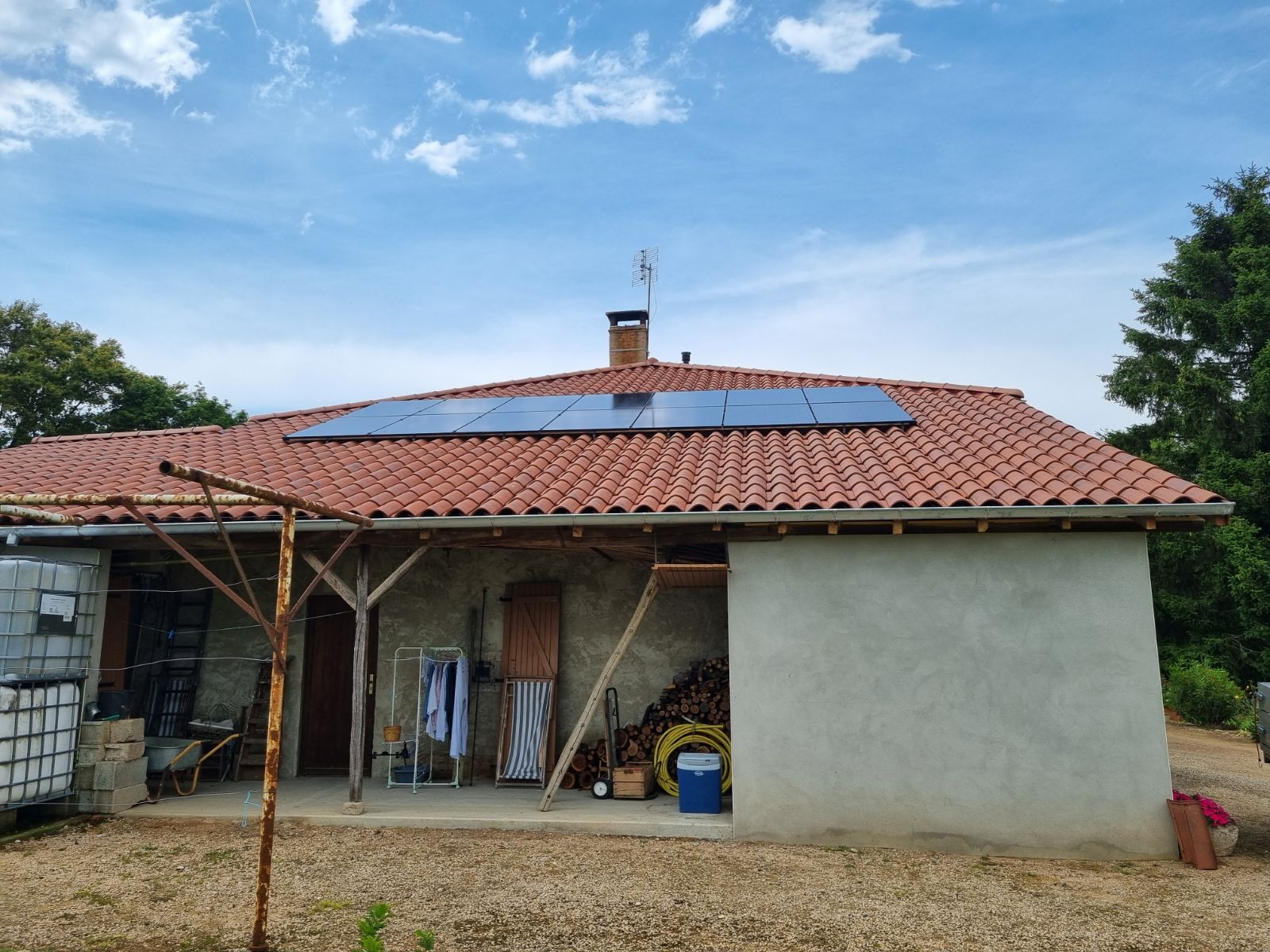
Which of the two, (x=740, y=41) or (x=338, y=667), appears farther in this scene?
(x=740, y=41)

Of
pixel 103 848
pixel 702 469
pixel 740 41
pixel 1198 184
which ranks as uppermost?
pixel 1198 184

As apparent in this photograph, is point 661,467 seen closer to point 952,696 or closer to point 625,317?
point 952,696

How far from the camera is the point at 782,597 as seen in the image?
677 cm

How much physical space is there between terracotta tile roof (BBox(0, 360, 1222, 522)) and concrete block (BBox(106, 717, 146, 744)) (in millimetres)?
→ 1918

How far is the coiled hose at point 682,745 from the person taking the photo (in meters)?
7.89

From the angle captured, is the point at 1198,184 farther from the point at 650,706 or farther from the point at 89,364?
the point at 89,364

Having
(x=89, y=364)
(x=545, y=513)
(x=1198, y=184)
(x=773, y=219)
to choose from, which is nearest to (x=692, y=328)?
(x=773, y=219)

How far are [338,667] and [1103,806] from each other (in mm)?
7864

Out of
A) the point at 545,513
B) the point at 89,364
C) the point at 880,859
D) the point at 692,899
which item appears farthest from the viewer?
the point at 89,364

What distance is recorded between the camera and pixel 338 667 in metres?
9.44

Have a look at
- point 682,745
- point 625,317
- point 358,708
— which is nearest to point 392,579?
point 358,708

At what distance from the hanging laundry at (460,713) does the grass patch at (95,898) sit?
3.40m

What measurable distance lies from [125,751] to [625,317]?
1140 centimetres

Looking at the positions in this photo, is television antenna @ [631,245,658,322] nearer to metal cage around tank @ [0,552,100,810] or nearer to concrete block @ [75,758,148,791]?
metal cage around tank @ [0,552,100,810]
